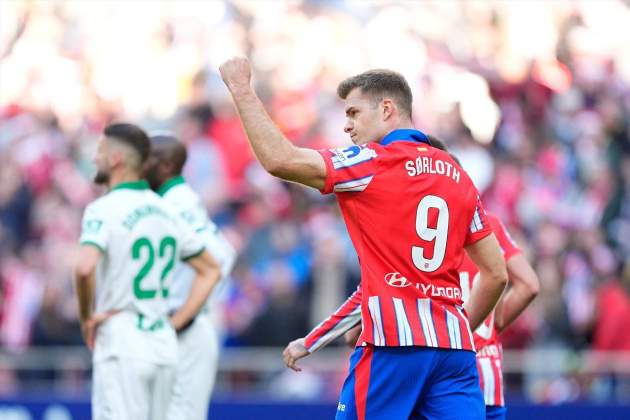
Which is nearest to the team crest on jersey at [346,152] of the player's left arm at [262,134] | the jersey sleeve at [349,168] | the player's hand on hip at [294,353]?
the jersey sleeve at [349,168]

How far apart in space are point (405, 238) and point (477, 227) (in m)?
0.49

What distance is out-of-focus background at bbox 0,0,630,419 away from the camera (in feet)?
45.1

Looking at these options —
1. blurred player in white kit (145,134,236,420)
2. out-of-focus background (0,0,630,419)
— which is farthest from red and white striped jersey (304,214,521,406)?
out-of-focus background (0,0,630,419)

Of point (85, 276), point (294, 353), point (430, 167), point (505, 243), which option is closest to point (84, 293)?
point (85, 276)

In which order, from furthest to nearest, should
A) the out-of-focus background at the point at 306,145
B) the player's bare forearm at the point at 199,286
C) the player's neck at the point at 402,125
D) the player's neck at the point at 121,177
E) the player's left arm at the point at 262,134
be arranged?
1. the out-of-focus background at the point at 306,145
2. the player's bare forearm at the point at 199,286
3. the player's neck at the point at 121,177
4. the player's neck at the point at 402,125
5. the player's left arm at the point at 262,134

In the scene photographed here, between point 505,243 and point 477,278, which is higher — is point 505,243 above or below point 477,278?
above

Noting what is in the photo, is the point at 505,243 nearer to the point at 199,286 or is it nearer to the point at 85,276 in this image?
the point at 199,286

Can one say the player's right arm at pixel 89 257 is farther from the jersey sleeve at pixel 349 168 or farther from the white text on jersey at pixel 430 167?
the white text on jersey at pixel 430 167

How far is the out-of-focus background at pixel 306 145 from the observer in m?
13.7

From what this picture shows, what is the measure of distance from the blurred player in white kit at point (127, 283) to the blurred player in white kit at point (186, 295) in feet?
2.41

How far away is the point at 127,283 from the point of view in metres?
8.31

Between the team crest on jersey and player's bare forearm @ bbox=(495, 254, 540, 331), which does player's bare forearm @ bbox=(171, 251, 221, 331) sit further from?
the team crest on jersey

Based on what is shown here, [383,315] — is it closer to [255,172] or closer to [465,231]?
[465,231]

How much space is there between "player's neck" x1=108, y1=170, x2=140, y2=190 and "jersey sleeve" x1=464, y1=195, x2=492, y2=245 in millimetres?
2639
